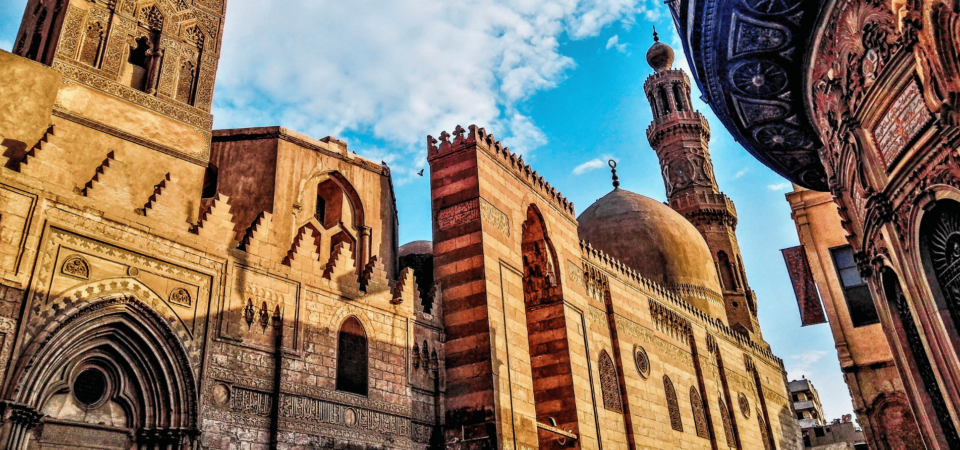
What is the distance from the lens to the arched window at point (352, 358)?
33.0ft

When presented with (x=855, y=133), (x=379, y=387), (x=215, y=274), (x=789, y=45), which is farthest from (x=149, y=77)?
(x=855, y=133)

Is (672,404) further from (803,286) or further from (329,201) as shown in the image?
(329,201)

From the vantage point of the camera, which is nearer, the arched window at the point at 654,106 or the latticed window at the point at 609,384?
the latticed window at the point at 609,384

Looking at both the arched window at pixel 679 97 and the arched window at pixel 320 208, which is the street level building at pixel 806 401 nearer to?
the arched window at pixel 679 97

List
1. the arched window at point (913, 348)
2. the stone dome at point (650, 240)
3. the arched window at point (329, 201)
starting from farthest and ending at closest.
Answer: the stone dome at point (650, 240), the arched window at point (329, 201), the arched window at point (913, 348)

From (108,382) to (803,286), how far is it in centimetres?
1535

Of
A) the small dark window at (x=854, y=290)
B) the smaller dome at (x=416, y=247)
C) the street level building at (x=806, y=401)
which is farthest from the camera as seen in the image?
the street level building at (x=806, y=401)

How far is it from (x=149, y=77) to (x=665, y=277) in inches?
708

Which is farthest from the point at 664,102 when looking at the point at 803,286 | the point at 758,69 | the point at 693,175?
the point at 758,69

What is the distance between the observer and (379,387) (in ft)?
34.0

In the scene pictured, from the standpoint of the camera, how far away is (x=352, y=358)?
33.7ft

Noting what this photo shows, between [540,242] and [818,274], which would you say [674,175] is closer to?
Answer: [818,274]

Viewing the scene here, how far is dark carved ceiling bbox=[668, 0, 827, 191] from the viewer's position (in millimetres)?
8391

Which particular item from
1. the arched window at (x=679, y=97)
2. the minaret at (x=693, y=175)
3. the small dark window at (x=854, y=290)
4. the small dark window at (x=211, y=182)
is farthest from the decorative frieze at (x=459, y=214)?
the arched window at (x=679, y=97)
